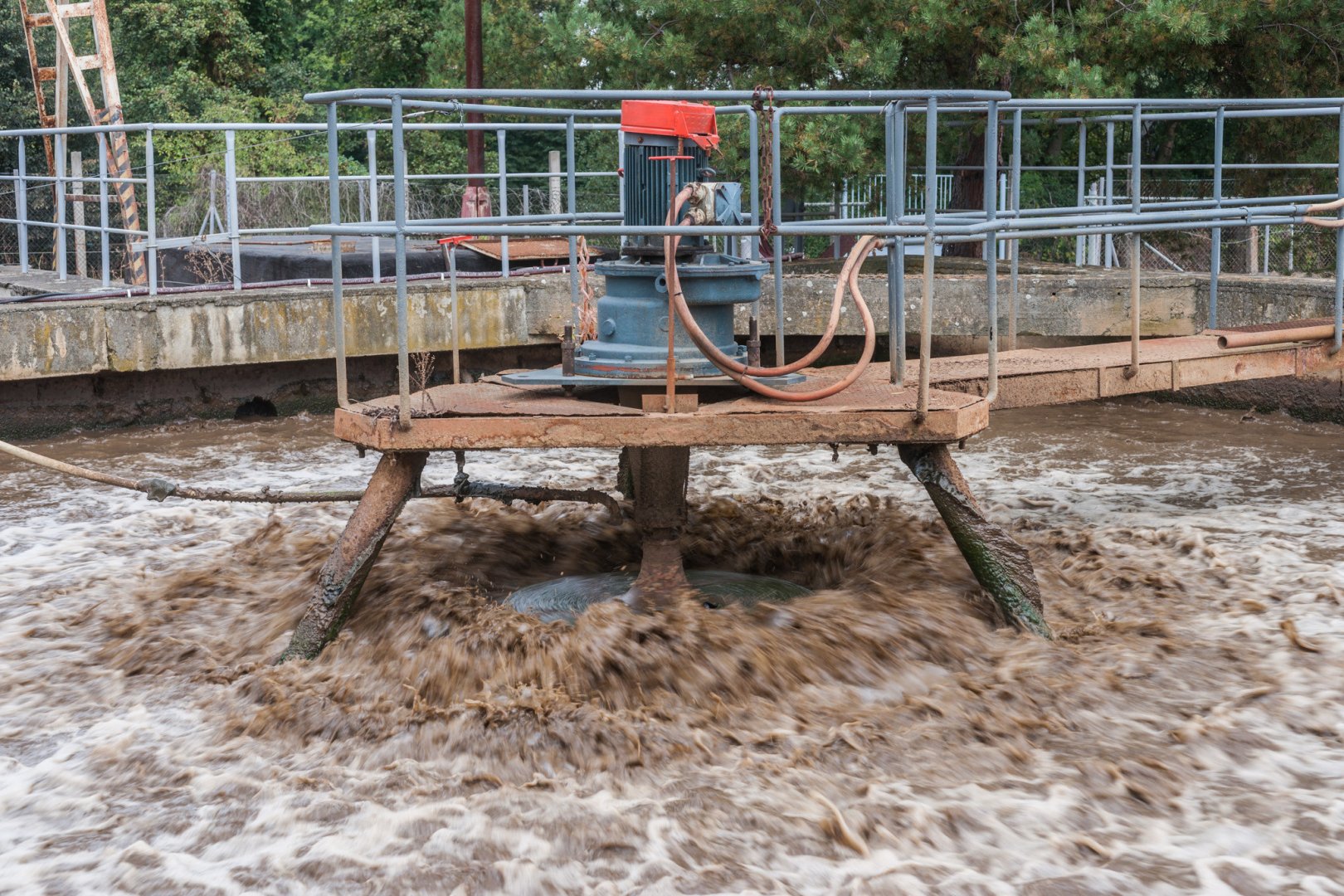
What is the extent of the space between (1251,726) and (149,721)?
3.75 m

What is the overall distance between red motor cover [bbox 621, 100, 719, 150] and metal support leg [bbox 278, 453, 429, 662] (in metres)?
1.51

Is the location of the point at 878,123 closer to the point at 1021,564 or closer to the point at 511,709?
the point at 1021,564

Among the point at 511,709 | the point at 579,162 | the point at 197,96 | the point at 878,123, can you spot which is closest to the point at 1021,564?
the point at 511,709

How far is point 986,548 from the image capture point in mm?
5672

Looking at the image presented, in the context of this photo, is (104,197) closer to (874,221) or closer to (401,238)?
(401,238)

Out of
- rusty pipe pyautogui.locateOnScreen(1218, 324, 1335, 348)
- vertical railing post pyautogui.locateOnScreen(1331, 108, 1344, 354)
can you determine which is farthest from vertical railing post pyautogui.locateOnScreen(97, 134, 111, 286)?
vertical railing post pyautogui.locateOnScreen(1331, 108, 1344, 354)

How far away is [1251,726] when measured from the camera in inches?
198

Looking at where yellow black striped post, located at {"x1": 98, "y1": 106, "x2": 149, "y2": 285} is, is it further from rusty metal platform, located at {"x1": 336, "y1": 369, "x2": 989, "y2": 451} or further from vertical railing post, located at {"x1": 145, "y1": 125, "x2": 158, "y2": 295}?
rusty metal platform, located at {"x1": 336, "y1": 369, "x2": 989, "y2": 451}

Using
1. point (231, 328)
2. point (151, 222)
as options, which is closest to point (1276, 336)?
point (231, 328)

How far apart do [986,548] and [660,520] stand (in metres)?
1.26

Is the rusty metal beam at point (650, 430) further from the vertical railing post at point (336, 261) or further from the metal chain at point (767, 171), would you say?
the metal chain at point (767, 171)

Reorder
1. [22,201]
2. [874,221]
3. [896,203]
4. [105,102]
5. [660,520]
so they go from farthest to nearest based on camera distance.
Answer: [22,201]
[105,102]
[660,520]
[874,221]
[896,203]

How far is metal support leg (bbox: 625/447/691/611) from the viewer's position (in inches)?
229

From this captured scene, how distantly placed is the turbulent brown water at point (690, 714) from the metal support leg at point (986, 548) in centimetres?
13
